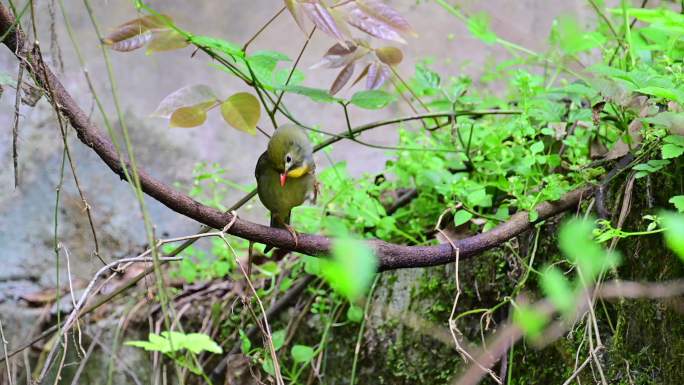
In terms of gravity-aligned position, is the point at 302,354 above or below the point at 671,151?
below

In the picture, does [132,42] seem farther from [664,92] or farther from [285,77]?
[664,92]

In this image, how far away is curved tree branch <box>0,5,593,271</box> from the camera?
1.38 metres

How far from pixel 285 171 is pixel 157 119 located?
2.12 meters

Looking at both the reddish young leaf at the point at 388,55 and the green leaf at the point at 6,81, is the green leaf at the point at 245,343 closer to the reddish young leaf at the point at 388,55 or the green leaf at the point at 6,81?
the reddish young leaf at the point at 388,55

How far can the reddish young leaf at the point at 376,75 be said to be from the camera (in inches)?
76.3

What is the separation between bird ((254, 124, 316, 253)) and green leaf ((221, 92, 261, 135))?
104 mm

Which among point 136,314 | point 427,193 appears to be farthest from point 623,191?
point 136,314

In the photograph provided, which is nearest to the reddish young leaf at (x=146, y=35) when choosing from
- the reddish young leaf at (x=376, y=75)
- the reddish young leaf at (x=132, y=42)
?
the reddish young leaf at (x=132, y=42)

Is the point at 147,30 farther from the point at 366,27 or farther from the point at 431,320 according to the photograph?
the point at 431,320

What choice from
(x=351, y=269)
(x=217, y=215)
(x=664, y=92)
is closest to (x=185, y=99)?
(x=217, y=215)

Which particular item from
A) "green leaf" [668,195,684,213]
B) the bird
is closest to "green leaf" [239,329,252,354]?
the bird

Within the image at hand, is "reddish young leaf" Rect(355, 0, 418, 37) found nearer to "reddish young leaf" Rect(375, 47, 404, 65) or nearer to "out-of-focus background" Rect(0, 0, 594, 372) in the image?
"reddish young leaf" Rect(375, 47, 404, 65)

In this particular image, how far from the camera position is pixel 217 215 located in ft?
4.68

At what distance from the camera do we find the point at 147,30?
1578 millimetres
